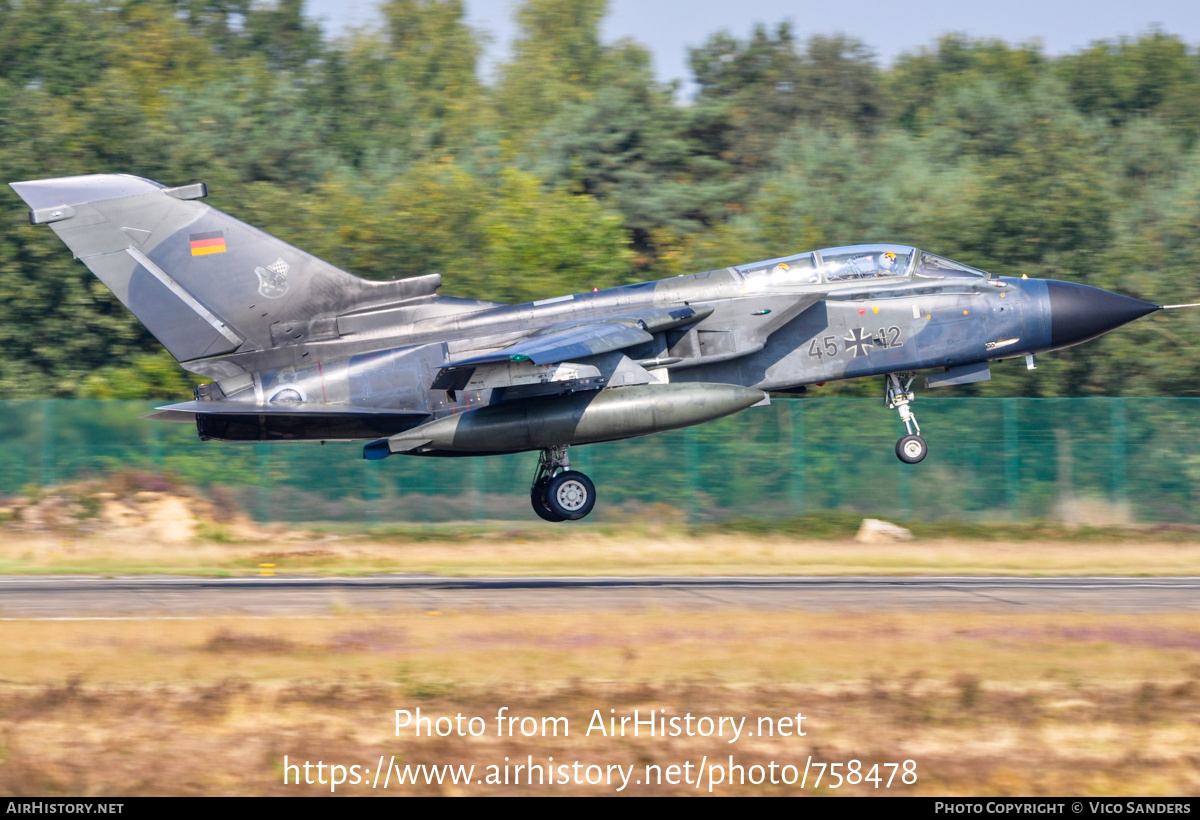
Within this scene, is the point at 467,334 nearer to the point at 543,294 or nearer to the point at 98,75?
the point at 543,294

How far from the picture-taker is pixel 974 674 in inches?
505

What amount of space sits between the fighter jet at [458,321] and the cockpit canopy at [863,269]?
2 cm

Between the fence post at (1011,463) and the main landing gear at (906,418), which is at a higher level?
the main landing gear at (906,418)

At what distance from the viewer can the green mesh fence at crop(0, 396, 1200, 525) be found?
2794 cm

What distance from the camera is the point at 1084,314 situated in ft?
59.6

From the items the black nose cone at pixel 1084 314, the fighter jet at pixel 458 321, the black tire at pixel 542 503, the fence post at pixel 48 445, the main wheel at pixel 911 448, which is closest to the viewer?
the fighter jet at pixel 458 321

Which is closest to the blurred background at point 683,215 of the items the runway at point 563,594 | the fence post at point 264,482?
the fence post at point 264,482

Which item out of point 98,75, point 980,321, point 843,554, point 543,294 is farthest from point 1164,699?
point 98,75

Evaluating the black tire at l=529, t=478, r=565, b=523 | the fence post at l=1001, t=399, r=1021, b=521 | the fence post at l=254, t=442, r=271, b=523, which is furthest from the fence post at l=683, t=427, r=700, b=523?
the black tire at l=529, t=478, r=565, b=523

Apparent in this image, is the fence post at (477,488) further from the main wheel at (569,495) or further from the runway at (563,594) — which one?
the main wheel at (569,495)

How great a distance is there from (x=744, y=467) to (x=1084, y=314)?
36.2 feet

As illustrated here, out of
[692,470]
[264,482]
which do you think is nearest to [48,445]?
[264,482]

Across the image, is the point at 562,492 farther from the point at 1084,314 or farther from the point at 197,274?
the point at 1084,314

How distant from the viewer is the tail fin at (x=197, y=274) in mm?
18359
